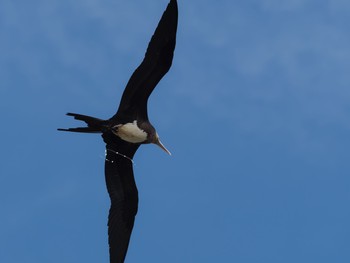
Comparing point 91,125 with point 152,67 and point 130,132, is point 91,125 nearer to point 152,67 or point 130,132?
point 130,132

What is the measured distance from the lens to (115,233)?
1572 centimetres

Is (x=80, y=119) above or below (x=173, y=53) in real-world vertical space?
below

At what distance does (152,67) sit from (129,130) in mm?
1277

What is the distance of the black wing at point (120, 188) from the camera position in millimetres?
15758

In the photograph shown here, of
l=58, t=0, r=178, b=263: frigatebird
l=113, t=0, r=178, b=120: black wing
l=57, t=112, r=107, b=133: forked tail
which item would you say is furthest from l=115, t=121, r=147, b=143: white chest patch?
l=57, t=112, r=107, b=133: forked tail

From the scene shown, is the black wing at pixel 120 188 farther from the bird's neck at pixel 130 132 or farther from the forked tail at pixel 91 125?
the forked tail at pixel 91 125

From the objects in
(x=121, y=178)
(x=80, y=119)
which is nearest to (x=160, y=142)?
(x=121, y=178)

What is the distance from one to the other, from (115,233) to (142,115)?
2113 millimetres

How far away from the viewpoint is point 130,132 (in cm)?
1542

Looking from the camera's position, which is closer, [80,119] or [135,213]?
[80,119]

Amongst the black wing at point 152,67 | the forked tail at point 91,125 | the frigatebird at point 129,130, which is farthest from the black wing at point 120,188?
the black wing at point 152,67

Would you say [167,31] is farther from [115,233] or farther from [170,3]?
[115,233]

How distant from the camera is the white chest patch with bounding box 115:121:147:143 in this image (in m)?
15.3

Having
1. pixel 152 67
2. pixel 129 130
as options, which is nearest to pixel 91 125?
pixel 129 130
